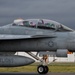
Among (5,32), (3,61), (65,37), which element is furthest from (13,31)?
(65,37)

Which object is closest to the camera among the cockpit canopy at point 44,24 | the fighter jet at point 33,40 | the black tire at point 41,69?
the fighter jet at point 33,40

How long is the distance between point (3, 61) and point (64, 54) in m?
3.10

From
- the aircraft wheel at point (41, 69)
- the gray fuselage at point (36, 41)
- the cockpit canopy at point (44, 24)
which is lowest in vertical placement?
the aircraft wheel at point (41, 69)

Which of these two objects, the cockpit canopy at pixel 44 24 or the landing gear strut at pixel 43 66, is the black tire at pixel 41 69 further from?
the cockpit canopy at pixel 44 24

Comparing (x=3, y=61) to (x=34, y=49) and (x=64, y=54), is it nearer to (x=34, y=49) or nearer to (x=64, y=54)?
(x=34, y=49)

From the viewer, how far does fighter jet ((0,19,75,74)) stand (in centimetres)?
1633

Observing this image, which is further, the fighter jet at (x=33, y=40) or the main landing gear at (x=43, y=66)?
the main landing gear at (x=43, y=66)

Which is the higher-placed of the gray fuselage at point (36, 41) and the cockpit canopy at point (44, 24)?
the cockpit canopy at point (44, 24)

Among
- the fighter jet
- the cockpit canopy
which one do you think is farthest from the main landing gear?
the cockpit canopy

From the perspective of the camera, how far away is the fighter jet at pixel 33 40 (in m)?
16.3

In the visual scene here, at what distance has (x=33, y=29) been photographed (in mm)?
17141

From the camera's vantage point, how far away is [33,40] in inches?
670

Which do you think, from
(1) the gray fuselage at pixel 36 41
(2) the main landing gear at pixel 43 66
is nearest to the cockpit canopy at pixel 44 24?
(1) the gray fuselage at pixel 36 41

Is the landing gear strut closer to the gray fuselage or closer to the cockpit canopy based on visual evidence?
the gray fuselage
